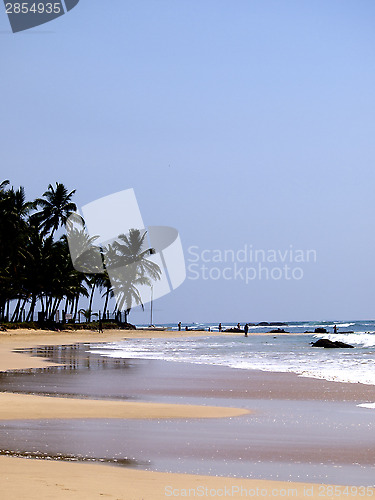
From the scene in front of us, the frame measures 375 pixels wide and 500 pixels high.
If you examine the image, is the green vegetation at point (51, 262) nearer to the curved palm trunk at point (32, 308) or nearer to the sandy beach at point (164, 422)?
the curved palm trunk at point (32, 308)

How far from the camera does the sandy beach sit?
16.9ft

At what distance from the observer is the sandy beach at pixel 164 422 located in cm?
514

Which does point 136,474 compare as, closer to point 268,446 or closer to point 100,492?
point 100,492

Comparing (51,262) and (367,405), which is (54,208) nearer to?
(51,262)

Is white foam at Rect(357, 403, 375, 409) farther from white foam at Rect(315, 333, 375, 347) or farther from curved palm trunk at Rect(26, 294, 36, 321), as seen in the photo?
curved palm trunk at Rect(26, 294, 36, 321)

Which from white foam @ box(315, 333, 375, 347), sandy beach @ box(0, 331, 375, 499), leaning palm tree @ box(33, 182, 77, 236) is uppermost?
leaning palm tree @ box(33, 182, 77, 236)

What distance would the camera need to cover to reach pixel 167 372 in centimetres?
1786

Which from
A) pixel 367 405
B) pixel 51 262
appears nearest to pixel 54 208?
pixel 51 262

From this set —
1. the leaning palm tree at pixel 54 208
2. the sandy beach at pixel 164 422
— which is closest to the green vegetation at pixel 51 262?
the leaning palm tree at pixel 54 208

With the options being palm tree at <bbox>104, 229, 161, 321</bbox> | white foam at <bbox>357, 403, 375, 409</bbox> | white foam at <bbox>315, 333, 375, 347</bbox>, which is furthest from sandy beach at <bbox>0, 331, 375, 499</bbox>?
palm tree at <bbox>104, 229, 161, 321</bbox>

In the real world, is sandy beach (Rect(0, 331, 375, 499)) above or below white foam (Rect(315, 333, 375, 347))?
above

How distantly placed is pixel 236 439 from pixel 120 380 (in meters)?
7.92

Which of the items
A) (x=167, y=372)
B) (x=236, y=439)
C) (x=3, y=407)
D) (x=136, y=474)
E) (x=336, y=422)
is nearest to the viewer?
(x=136, y=474)

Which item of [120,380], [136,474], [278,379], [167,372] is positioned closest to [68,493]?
[136,474]
